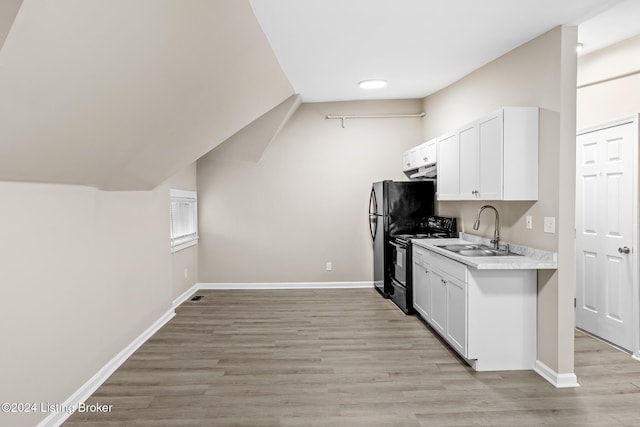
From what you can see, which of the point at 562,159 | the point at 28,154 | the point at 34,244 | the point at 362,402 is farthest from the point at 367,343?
the point at 28,154

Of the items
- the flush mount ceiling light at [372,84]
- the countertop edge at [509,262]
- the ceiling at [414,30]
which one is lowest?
the countertop edge at [509,262]

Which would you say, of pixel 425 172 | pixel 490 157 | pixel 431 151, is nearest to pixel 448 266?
pixel 490 157

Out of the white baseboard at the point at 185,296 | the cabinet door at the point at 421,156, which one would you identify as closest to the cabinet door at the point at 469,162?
the cabinet door at the point at 421,156

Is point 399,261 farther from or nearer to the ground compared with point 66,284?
nearer to the ground

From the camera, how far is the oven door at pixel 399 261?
4.42 metres

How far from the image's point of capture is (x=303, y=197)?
5617mm

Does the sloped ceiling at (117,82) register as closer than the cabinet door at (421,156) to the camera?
Yes

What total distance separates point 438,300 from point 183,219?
11.4 ft

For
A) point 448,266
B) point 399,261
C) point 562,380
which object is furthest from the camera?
point 399,261

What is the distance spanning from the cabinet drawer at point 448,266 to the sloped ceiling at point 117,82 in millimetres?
2314

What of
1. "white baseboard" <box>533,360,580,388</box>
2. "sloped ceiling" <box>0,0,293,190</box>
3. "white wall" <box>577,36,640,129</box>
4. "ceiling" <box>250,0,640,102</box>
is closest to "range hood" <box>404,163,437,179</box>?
"ceiling" <box>250,0,640,102</box>

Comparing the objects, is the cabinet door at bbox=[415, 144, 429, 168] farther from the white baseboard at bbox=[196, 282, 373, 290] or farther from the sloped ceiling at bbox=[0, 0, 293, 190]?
the sloped ceiling at bbox=[0, 0, 293, 190]

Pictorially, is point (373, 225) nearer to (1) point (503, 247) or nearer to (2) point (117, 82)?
(1) point (503, 247)

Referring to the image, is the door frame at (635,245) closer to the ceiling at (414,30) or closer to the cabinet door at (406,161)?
the ceiling at (414,30)
